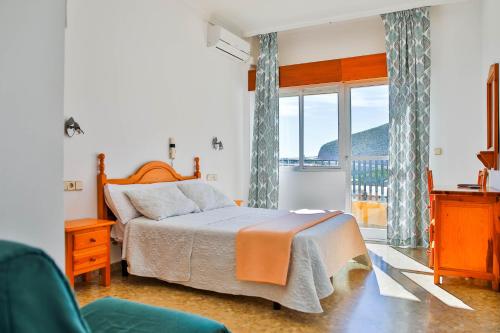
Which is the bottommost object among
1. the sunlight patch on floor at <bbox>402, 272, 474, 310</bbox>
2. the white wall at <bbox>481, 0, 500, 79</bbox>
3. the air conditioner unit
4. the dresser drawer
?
the sunlight patch on floor at <bbox>402, 272, 474, 310</bbox>

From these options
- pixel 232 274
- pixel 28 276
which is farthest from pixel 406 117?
pixel 28 276

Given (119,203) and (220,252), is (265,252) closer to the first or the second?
(220,252)

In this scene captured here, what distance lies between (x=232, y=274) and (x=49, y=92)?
6.73 feet

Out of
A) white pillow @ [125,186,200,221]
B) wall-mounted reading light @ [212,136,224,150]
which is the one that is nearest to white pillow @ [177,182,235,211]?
white pillow @ [125,186,200,221]

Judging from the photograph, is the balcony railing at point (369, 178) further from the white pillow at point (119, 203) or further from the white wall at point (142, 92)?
the white pillow at point (119, 203)

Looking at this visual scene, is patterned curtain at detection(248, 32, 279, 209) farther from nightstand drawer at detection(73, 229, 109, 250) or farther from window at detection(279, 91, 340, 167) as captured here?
nightstand drawer at detection(73, 229, 109, 250)

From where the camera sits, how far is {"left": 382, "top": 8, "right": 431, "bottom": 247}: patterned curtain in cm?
482

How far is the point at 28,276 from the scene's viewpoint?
639 millimetres

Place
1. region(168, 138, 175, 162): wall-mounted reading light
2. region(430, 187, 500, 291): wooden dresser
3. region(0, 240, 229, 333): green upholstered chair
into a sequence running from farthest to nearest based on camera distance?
region(168, 138, 175, 162): wall-mounted reading light → region(430, 187, 500, 291): wooden dresser → region(0, 240, 229, 333): green upholstered chair

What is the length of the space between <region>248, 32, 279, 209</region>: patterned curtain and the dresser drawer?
2928 mm

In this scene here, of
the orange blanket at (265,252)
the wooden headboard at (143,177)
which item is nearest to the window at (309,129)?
the wooden headboard at (143,177)

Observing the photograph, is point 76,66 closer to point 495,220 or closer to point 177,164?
point 177,164

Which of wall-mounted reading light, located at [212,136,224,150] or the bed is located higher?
wall-mounted reading light, located at [212,136,224,150]

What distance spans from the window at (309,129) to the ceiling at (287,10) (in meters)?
1.10
